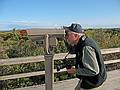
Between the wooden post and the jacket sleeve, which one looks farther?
the wooden post

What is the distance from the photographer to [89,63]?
291 centimetres

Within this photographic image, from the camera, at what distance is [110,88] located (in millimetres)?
6016

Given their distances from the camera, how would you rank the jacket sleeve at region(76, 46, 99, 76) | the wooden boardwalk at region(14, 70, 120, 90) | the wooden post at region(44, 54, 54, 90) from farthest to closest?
the wooden boardwalk at region(14, 70, 120, 90)
the wooden post at region(44, 54, 54, 90)
the jacket sleeve at region(76, 46, 99, 76)

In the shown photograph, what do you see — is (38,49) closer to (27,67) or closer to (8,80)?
(27,67)

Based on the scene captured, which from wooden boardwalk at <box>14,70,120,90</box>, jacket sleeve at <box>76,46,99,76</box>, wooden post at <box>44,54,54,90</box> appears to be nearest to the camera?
jacket sleeve at <box>76,46,99,76</box>

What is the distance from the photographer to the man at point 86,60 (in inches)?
115

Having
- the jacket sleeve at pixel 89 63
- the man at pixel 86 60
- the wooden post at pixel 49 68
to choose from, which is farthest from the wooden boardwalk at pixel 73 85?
the jacket sleeve at pixel 89 63

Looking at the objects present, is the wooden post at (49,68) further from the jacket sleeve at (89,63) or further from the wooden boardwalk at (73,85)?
the wooden boardwalk at (73,85)

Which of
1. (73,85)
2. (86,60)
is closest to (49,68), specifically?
(86,60)

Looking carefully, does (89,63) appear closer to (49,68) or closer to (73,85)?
(49,68)

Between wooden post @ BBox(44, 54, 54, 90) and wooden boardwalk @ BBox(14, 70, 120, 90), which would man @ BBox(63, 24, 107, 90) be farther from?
wooden boardwalk @ BBox(14, 70, 120, 90)

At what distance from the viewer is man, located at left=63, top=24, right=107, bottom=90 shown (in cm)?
291

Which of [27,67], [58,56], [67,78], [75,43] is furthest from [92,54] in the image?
[67,78]

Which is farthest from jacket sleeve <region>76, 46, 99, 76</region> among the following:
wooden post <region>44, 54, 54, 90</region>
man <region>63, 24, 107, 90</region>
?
wooden post <region>44, 54, 54, 90</region>
